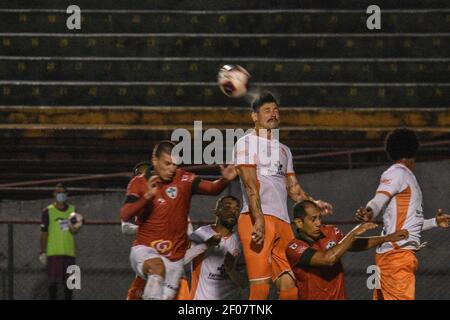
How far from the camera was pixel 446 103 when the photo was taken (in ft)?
60.1

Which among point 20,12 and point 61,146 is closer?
point 61,146

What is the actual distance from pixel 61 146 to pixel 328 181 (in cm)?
508

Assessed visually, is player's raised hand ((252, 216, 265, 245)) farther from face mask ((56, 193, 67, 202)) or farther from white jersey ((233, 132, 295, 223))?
face mask ((56, 193, 67, 202))

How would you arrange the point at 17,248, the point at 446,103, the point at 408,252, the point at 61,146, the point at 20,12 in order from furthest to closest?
1. the point at 20,12
2. the point at 446,103
3. the point at 61,146
4. the point at 17,248
5. the point at 408,252

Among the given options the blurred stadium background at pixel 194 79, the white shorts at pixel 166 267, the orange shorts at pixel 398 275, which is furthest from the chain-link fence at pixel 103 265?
the orange shorts at pixel 398 275

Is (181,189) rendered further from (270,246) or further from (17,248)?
(17,248)

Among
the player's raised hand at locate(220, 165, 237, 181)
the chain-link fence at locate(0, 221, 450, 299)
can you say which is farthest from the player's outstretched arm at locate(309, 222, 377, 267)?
the chain-link fence at locate(0, 221, 450, 299)

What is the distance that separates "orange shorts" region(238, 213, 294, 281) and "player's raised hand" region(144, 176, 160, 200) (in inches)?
31.4

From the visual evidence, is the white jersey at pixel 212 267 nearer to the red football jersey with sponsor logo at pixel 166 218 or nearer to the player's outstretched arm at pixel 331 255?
the red football jersey with sponsor logo at pixel 166 218

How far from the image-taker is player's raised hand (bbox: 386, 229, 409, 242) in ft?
26.9

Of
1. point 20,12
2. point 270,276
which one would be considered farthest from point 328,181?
point 20,12

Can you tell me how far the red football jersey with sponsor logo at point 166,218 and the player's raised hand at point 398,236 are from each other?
167 cm

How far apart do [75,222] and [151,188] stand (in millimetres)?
5204

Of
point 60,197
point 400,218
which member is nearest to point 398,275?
point 400,218
